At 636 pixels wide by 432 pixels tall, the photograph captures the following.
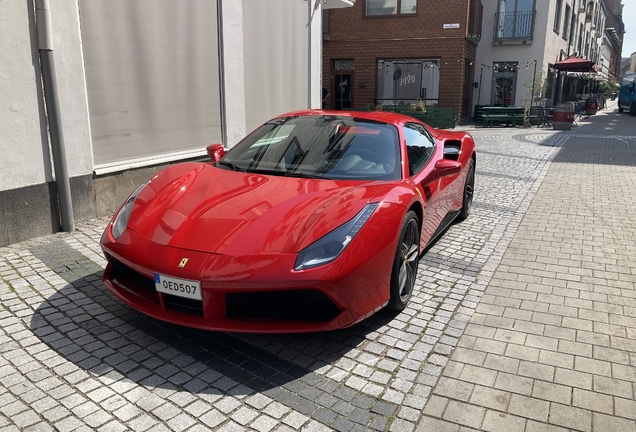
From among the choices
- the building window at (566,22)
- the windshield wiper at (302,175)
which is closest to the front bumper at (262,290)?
the windshield wiper at (302,175)

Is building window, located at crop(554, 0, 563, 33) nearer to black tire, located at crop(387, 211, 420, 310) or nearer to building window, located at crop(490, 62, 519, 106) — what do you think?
building window, located at crop(490, 62, 519, 106)

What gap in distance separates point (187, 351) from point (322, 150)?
1913 mm

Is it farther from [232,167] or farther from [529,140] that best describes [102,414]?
[529,140]

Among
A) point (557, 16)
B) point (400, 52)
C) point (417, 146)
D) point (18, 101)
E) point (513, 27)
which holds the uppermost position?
point (557, 16)

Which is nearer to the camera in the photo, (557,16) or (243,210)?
(243,210)

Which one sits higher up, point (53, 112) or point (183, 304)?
point (53, 112)

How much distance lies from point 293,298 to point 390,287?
0.82 metres

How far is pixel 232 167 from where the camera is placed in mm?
4195

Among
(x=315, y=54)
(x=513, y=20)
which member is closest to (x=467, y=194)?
(x=315, y=54)

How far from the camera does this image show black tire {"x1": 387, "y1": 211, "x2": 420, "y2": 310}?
3.43m

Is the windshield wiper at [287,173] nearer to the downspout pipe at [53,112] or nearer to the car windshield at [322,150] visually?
the car windshield at [322,150]

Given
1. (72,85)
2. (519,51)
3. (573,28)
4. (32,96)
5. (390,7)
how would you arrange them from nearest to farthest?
1. (32,96)
2. (72,85)
3. (390,7)
4. (519,51)
5. (573,28)

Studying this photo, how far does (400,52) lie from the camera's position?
71.3 ft

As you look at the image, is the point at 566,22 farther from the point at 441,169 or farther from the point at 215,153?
the point at 215,153
